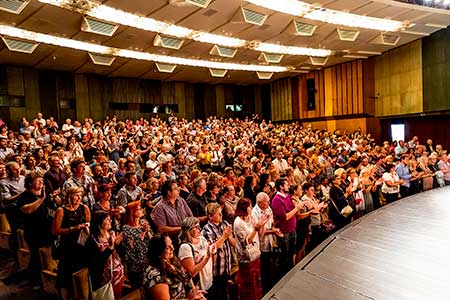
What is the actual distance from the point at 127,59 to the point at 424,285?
11.7 meters

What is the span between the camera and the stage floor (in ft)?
9.12

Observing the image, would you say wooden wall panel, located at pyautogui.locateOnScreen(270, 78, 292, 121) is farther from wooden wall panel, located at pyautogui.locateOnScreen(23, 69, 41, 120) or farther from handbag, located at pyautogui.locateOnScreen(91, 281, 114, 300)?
handbag, located at pyautogui.locateOnScreen(91, 281, 114, 300)

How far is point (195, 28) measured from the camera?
943 centimetres

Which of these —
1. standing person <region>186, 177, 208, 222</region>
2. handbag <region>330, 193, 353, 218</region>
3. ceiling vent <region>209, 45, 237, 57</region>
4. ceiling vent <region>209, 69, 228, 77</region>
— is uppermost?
ceiling vent <region>209, 45, 237, 57</region>

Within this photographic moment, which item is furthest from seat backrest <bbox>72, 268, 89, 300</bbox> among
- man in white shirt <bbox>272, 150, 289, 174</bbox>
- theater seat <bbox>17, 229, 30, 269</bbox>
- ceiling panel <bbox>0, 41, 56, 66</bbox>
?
ceiling panel <bbox>0, 41, 56, 66</bbox>

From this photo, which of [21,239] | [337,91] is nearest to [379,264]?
[21,239]

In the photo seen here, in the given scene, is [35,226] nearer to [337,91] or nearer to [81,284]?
[81,284]

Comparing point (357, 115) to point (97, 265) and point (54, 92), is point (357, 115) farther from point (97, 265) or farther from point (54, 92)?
point (97, 265)

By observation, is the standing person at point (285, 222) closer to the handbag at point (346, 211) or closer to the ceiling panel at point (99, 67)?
the handbag at point (346, 211)

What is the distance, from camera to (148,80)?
16188mm

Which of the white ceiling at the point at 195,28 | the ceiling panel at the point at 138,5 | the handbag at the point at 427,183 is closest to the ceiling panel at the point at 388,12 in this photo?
the white ceiling at the point at 195,28

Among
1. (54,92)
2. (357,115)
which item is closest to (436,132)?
(357,115)

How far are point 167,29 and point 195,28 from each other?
0.74 metres

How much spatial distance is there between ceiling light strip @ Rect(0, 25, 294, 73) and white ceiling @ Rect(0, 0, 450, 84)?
1.25 feet
